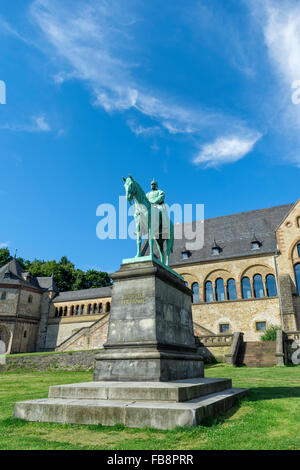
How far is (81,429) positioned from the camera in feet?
16.9

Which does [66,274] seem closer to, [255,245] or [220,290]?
[220,290]

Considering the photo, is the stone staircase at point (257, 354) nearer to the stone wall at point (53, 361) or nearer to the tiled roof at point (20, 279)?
the stone wall at point (53, 361)

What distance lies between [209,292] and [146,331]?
27844 mm

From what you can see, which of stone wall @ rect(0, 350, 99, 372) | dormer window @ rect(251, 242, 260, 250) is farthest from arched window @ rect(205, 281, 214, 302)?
stone wall @ rect(0, 350, 99, 372)

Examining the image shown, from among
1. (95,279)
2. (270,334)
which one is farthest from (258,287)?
(95,279)

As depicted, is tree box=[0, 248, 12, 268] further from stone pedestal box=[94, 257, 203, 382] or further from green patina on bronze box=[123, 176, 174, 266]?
stone pedestal box=[94, 257, 203, 382]

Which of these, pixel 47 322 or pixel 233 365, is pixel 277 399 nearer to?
pixel 233 365

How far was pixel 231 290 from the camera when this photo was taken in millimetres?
33625

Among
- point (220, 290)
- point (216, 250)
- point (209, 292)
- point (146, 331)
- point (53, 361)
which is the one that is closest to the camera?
point (146, 331)

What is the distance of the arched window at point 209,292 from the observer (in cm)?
3412

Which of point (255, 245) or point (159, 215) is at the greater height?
point (255, 245)

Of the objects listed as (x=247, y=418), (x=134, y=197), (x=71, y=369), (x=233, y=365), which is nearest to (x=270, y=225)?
(x=233, y=365)

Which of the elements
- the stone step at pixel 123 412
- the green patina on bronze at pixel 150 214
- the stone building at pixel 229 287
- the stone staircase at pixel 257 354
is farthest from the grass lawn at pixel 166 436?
the stone building at pixel 229 287

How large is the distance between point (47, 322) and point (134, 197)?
1681 inches
